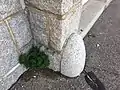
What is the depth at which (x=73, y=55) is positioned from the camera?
5.38 ft

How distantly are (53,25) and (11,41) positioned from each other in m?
0.36

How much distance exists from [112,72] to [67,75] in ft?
1.46

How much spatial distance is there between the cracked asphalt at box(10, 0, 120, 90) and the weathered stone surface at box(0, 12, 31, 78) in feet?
0.87

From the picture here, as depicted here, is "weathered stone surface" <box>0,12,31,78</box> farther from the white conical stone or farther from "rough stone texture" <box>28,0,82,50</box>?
the white conical stone

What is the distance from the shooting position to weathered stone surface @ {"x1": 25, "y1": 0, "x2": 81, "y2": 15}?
Answer: 1328 millimetres

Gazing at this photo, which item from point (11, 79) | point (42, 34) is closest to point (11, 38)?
point (42, 34)

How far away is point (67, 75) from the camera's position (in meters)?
1.82

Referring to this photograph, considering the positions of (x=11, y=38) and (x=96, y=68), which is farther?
(x=96, y=68)

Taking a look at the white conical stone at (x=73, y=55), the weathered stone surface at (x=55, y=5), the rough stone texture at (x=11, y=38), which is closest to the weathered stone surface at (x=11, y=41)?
the rough stone texture at (x=11, y=38)

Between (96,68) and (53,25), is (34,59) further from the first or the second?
(96,68)

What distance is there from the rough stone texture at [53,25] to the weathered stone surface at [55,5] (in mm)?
11

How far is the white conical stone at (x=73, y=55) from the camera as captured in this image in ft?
5.32

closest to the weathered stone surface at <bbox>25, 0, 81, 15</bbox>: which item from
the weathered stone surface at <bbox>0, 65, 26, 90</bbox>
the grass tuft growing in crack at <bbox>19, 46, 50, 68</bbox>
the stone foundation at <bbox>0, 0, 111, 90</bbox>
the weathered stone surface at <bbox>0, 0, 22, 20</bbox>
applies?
the stone foundation at <bbox>0, 0, 111, 90</bbox>

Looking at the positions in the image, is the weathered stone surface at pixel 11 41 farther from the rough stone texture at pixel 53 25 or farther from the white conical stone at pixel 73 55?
the white conical stone at pixel 73 55
